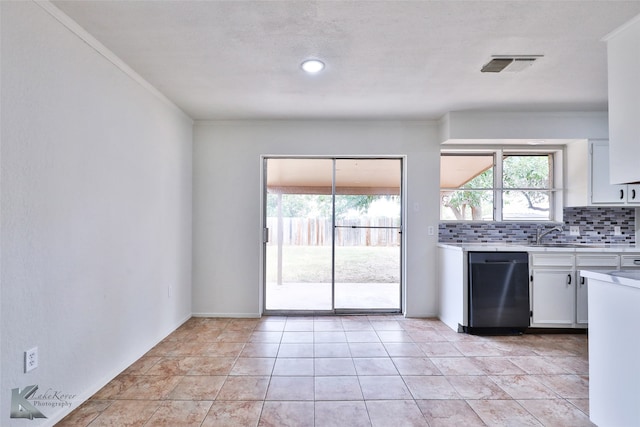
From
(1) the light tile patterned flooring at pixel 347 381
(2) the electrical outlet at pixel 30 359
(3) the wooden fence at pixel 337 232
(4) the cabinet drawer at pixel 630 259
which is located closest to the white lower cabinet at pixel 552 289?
(1) the light tile patterned flooring at pixel 347 381

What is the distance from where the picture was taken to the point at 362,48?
2195 millimetres

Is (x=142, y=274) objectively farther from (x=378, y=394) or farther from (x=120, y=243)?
(x=378, y=394)

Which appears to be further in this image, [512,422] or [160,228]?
[160,228]

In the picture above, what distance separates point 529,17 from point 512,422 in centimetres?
233

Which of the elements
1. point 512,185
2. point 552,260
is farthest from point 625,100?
point 512,185

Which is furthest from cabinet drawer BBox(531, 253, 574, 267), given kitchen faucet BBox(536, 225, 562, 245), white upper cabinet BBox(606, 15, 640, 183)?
white upper cabinet BBox(606, 15, 640, 183)

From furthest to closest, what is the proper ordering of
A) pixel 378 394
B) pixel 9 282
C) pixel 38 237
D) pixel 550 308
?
1. pixel 550 308
2. pixel 378 394
3. pixel 38 237
4. pixel 9 282

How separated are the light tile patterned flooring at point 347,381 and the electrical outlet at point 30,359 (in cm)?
43

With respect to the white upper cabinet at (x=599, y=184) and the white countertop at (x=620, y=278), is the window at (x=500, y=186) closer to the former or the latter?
the white upper cabinet at (x=599, y=184)

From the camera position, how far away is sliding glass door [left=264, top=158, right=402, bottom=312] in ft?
13.1

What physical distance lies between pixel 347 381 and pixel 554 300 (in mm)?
2423

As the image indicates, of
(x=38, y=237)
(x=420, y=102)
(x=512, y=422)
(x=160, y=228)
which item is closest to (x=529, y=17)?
(x=420, y=102)

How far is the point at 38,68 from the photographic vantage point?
1717mm

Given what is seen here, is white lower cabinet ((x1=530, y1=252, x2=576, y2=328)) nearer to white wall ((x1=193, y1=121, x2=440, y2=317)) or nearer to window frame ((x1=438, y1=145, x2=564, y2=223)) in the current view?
window frame ((x1=438, y1=145, x2=564, y2=223))
